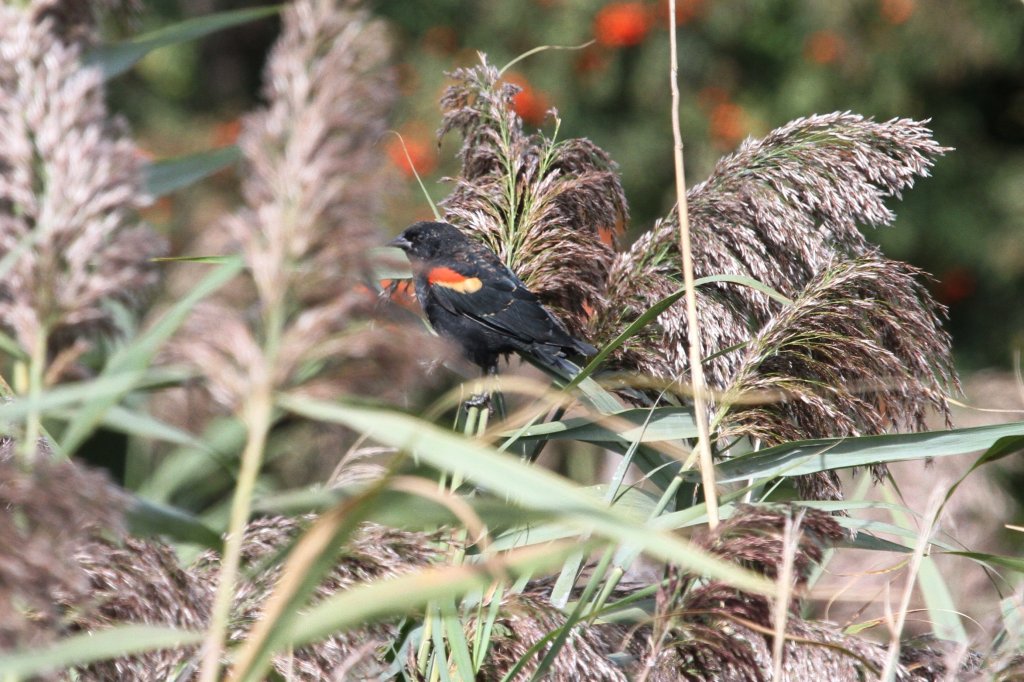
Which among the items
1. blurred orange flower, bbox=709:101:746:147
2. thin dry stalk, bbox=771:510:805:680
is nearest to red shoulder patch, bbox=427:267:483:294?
thin dry stalk, bbox=771:510:805:680

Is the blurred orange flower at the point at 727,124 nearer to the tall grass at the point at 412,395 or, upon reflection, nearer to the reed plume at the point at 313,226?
the tall grass at the point at 412,395

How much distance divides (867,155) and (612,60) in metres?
5.13

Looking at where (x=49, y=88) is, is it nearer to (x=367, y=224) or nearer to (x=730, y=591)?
(x=367, y=224)

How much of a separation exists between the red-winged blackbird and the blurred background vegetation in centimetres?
313

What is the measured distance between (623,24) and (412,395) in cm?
540

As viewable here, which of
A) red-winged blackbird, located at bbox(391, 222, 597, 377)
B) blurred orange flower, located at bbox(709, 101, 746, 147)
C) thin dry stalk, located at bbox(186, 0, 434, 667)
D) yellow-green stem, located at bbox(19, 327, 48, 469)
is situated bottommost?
yellow-green stem, located at bbox(19, 327, 48, 469)

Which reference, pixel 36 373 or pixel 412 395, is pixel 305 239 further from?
pixel 412 395

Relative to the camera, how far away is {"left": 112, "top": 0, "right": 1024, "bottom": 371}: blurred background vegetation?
6473mm

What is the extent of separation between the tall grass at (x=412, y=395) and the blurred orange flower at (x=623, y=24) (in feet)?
14.2

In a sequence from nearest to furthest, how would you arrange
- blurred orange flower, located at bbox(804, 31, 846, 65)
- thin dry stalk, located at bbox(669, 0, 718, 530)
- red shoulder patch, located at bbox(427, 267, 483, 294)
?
thin dry stalk, located at bbox(669, 0, 718, 530) → red shoulder patch, located at bbox(427, 267, 483, 294) → blurred orange flower, located at bbox(804, 31, 846, 65)

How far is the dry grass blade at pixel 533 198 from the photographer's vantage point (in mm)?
1966

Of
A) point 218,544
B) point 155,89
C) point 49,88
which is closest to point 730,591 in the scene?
point 218,544

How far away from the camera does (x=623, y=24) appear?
623 cm

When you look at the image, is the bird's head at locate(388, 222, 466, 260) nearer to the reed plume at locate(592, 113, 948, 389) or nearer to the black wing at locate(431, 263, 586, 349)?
the black wing at locate(431, 263, 586, 349)
